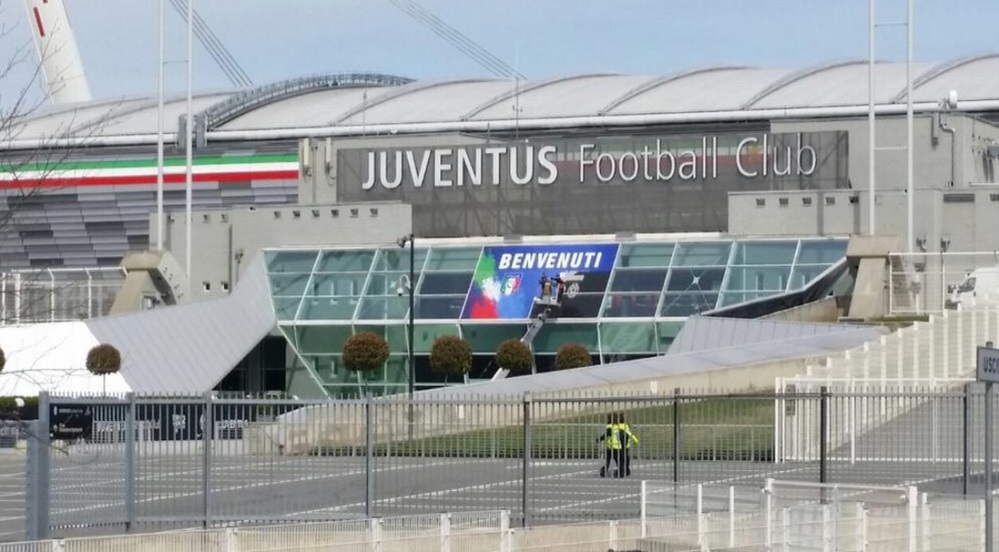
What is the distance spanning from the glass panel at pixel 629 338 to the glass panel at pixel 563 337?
378mm

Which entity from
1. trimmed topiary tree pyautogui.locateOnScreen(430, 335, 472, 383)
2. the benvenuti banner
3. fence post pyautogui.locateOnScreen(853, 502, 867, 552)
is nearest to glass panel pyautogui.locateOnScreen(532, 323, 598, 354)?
the benvenuti banner

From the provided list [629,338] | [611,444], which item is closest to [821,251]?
[629,338]

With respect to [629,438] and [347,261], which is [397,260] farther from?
[629,438]

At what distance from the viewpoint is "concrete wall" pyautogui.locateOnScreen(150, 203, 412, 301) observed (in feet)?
215

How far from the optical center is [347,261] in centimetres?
6475

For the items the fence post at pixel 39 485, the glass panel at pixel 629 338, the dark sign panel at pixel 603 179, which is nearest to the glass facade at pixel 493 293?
the glass panel at pixel 629 338

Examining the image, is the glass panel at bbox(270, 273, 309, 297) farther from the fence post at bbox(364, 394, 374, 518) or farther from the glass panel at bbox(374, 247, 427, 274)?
the fence post at bbox(364, 394, 374, 518)

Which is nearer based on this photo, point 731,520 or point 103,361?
point 731,520

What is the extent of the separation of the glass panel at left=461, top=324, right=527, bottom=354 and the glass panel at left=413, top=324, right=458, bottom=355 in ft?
1.37

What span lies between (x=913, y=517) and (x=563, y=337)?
38.5 m

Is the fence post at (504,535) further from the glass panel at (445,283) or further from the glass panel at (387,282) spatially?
the glass panel at (387,282)

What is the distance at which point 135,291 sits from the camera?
210ft

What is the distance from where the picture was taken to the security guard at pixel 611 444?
1028 inches

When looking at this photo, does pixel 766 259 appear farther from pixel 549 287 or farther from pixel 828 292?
pixel 549 287
